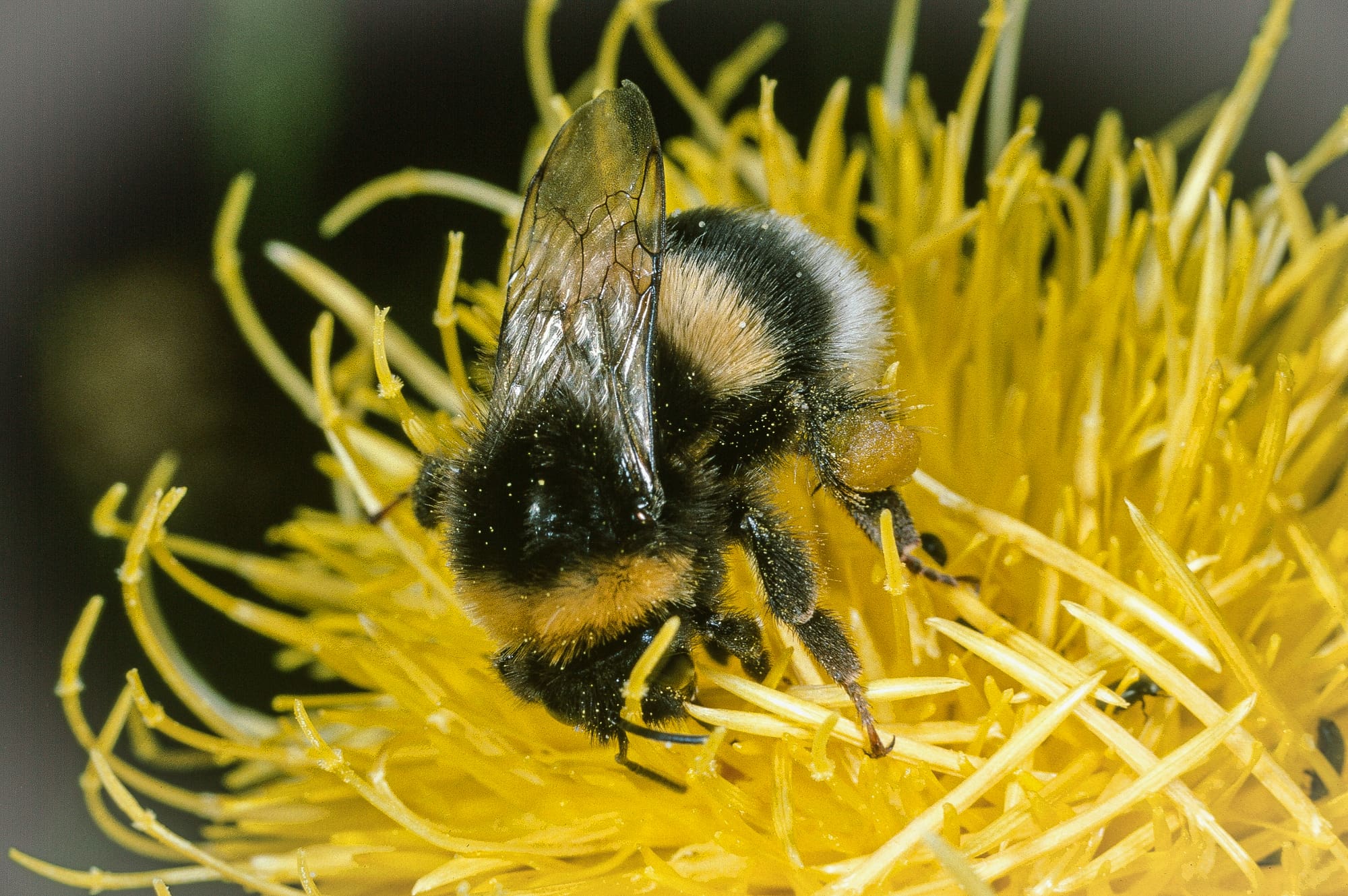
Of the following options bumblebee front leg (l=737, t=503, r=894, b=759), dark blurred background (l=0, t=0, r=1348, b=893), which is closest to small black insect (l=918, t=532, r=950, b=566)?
bumblebee front leg (l=737, t=503, r=894, b=759)

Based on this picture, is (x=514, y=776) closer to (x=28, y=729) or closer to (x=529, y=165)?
(x=28, y=729)

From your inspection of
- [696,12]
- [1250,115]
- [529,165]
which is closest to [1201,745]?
[1250,115]

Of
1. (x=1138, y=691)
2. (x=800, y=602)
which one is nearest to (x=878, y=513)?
(x=800, y=602)

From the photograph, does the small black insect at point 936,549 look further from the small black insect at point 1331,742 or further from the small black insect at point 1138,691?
the small black insect at point 1331,742

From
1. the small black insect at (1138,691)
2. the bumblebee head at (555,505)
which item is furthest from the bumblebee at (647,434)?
the small black insect at (1138,691)

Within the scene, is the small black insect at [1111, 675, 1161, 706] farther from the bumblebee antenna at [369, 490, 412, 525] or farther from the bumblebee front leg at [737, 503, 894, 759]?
the bumblebee antenna at [369, 490, 412, 525]

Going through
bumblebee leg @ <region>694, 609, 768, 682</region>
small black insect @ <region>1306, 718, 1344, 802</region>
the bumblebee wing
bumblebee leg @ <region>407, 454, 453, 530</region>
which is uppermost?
the bumblebee wing
